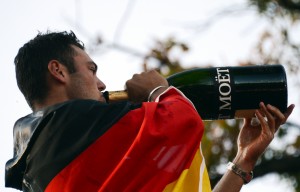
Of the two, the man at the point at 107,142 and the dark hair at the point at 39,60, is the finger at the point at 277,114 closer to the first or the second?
the man at the point at 107,142

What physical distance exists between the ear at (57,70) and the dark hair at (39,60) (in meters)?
0.02

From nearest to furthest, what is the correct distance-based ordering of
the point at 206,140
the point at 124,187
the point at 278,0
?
the point at 124,187 → the point at 206,140 → the point at 278,0

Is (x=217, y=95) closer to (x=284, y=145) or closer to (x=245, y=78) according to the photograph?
(x=245, y=78)

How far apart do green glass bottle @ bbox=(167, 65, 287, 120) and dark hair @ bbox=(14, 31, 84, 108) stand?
2.04ft

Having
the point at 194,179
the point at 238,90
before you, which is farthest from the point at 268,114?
the point at 194,179

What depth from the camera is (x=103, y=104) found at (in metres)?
3.15

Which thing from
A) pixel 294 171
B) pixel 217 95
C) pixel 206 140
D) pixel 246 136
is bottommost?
pixel 294 171

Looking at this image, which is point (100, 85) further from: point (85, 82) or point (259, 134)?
point (259, 134)

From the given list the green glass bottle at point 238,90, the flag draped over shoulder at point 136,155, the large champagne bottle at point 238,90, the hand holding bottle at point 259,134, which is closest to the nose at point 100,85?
the large champagne bottle at point 238,90

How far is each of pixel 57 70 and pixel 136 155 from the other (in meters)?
0.64

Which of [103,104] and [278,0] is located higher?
[103,104]

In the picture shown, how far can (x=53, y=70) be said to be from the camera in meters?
3.44

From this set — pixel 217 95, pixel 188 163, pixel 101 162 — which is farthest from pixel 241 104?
pixel 101 162

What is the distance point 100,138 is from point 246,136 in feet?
3.31
